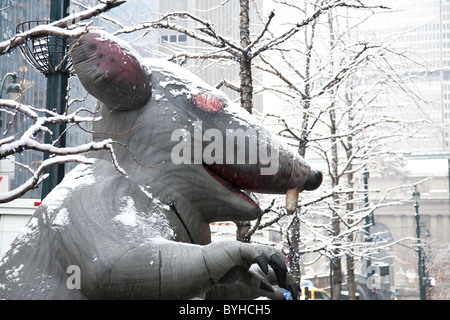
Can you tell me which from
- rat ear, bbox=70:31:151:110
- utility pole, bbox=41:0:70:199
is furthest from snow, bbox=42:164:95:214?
utility pole, bbox=41:0:70:199

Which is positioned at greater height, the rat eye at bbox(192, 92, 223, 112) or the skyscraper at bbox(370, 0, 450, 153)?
the skyscraper at bbox(370, 0, 450, 153)

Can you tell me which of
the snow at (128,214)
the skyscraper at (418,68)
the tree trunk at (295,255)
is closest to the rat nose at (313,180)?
the snow at (128,214)

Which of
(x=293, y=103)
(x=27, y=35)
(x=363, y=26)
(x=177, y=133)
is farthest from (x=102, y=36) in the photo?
(x=363, y=26)

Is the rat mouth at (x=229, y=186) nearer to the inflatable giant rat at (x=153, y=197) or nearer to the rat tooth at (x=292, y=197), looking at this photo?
the inflatable giant rat at (x=153, y=197)

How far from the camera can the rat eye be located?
2.77 meters

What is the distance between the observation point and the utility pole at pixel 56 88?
15.3 ft

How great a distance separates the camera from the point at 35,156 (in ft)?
153

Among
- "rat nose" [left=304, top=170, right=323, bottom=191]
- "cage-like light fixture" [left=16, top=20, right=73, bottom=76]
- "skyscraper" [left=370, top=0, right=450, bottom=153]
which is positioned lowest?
"rat nose" [left=304, top=170, right=323, bottom=191]

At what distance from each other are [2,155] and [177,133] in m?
0.80

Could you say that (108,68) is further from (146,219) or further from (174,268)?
(174,268)

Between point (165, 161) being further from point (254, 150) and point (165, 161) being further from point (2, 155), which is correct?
point (2, 155)

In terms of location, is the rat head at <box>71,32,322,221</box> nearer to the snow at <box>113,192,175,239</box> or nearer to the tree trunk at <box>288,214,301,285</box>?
the snow at <box>113,192,175,239</box>

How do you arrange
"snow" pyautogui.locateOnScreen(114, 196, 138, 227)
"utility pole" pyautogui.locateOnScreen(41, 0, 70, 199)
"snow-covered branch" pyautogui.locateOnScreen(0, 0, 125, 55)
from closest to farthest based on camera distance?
"snow-covered branch" pyautogui.locateOnScreen(0, 0, 125, 55), "snow" pyautogui.locateOnScreen(114, 196, 138, 227), "utility pole" pyautogui.locateOnScreen(41, 0, 70, 199)

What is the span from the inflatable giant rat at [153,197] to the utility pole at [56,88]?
205 cm
